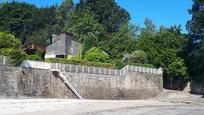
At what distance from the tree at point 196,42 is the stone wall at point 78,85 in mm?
4409

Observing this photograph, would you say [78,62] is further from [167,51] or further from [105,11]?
[105,11]

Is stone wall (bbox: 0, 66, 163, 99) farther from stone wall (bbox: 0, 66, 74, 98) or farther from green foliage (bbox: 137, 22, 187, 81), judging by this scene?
green foliage (bbox: 137, 22, 187, 81)

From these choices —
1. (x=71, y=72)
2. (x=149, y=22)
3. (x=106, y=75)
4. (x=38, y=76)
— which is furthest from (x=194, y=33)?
(x=149, y=22)

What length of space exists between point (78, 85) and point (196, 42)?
17.7 metres

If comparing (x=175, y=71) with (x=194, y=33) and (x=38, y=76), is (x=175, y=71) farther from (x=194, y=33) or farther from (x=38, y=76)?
(x=38, y=76)

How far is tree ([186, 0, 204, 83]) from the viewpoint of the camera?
4738 centimetres

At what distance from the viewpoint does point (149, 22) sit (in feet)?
278

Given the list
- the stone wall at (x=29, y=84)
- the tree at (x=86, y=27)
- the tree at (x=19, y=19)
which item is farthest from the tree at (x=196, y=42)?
the tree at (x=19, y=19)

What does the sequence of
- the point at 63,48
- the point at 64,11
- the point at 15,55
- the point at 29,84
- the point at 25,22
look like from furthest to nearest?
the point at 64,11, the point at 25,22, the point at 63,48, the point at 15,55, the point at 29,84

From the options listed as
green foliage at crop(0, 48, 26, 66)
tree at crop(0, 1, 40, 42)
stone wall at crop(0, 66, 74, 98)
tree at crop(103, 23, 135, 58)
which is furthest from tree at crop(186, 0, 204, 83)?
tree at crop(0, 1, 40, 42)

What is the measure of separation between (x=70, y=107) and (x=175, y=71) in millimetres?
22606

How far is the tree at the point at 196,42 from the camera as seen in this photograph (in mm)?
47378

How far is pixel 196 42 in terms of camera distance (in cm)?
4975

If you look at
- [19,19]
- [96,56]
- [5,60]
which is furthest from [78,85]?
[19,19]
